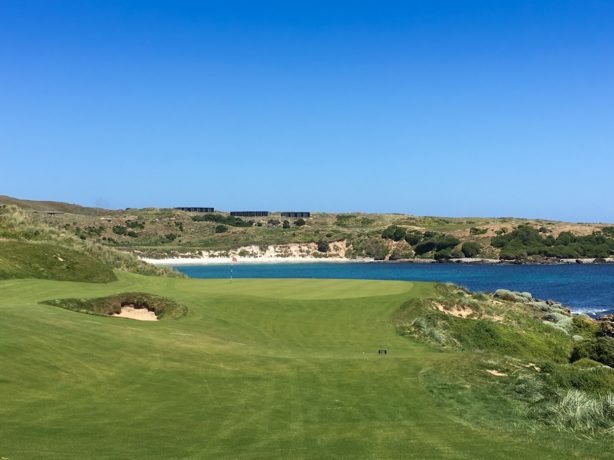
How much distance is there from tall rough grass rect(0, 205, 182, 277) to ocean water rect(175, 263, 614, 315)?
105 feet

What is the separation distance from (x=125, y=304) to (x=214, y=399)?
54.6 feet

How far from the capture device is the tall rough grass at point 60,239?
A: 5138cm

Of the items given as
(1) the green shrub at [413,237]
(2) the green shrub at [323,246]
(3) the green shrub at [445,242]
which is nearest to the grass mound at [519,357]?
(3) the green shrub at [445,242]

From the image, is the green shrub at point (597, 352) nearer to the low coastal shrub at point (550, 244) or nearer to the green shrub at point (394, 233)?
the low coastal shrub at point (550, 244)

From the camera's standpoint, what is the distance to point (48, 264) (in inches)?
1517

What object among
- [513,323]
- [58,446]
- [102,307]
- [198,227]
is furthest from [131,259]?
[198,227]

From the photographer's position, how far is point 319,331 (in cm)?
2891

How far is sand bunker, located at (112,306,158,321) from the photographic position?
29438mm

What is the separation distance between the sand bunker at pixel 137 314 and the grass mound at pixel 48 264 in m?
9.28

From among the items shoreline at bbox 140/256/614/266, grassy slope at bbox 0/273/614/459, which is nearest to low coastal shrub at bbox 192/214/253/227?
shoreline at bbox 140/256/614/266

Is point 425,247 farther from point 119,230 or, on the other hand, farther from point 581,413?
point 581,413

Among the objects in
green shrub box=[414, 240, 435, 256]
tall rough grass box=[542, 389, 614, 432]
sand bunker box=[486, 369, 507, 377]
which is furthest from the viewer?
green shrub box=[414, 240, 435, 256]

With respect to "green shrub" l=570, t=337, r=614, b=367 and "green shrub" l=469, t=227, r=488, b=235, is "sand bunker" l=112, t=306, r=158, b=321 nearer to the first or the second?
"green shrub" l=570, t=337, r=614, b=367

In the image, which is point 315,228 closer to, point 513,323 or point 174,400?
point 513,323
